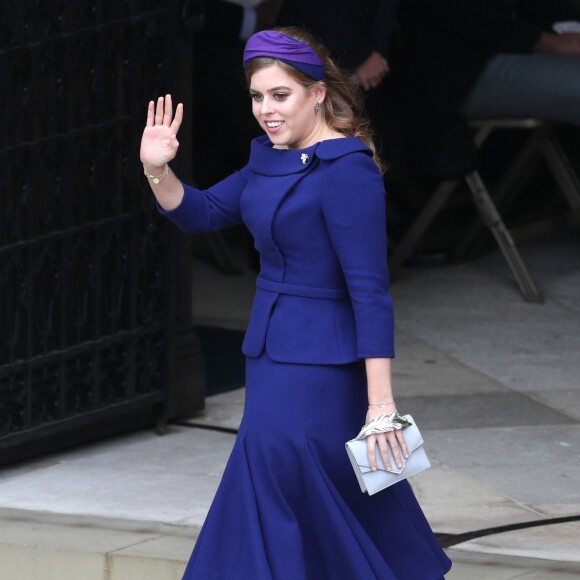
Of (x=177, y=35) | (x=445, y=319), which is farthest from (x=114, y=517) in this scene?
(x=445, y=319)

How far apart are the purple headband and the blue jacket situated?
Result: 174 mm

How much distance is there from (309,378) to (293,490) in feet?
0.85

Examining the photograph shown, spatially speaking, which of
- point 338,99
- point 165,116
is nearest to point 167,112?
point 165,116

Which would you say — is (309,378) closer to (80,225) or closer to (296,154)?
(296,154)

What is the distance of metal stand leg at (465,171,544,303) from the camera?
8.95m

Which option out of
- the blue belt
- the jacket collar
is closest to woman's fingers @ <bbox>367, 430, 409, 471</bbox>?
the blue belt

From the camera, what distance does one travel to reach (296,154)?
Answer: 4121 millimetres

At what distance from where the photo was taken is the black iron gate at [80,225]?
5.93 metres

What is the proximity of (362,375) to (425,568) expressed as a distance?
0.49 m

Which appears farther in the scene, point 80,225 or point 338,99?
point 80,225

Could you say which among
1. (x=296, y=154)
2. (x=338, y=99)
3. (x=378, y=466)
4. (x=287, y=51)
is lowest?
(x=378, y=466)

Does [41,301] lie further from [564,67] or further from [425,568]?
[564,67]

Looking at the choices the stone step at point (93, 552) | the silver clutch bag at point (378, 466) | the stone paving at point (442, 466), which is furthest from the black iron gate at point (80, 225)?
the silver clutch bag at point (378, 466)

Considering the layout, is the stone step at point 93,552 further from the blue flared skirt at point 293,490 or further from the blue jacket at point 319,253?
the blue jacket at point 319,253
